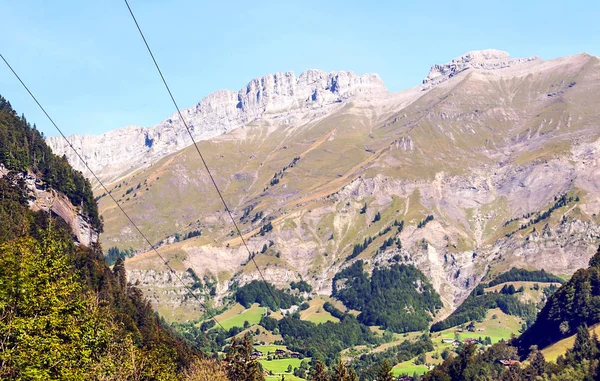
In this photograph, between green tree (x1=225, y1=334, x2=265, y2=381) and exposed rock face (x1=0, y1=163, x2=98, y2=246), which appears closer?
green tree (x1=225, y1=334, x2=265, y2=381)

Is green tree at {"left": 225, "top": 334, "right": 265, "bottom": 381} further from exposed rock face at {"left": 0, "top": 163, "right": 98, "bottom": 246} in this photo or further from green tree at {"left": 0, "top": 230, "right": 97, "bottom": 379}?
exposed rock face at {"left": 0, "top": 163, "right": 98, "bottom": 246}

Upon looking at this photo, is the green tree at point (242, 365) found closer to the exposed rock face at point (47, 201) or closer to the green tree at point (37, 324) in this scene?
the green tree at point (37, 324)

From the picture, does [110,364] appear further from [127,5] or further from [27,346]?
[127,5]

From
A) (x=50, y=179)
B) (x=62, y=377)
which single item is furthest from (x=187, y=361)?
(x=62, y=377)

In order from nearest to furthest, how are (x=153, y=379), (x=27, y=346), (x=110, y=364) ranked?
(x=27, y=346)
(x=110, y=364)
(x=153, y=379)

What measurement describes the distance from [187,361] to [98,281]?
3090 centimetres

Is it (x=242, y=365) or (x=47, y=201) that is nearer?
(x=242, y=365)

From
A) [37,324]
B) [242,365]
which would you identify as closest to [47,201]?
[242,365]

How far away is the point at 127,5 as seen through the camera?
1982 inches

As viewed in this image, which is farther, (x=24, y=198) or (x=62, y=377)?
(x=24, y=198)

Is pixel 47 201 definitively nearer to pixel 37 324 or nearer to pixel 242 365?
pixel 242 365

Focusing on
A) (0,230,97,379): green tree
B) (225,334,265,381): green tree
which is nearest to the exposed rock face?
(225,334,265,381): green tree

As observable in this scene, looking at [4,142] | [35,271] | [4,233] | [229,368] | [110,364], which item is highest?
[4,142]

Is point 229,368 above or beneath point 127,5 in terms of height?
beneath
